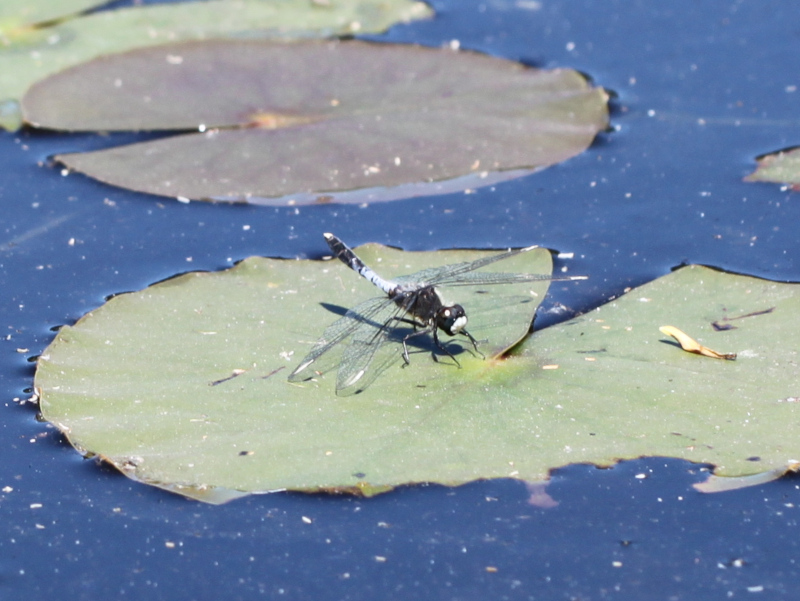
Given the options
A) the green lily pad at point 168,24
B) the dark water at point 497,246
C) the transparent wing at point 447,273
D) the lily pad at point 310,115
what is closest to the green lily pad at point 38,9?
the green lily pad at point 168,24

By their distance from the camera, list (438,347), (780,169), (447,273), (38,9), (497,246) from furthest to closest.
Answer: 1. (38,9)
2. (780,169)
3. (497,246)
4. (447,273)
5. (438,347)

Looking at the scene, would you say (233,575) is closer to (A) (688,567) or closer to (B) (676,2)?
(A) (688,567)

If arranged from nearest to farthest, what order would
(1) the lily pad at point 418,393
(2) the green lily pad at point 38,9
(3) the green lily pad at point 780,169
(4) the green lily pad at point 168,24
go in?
(1) the lily pad at point 418,393 < (3) the green lily pad at point 780,169 < (4) the green lily pad at point 168,24 < (2) the green lily pad at point 38,9

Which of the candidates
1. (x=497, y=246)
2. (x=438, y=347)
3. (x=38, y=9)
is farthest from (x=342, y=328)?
(x=38, y=9)

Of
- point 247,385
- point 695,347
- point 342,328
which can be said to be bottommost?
point 247,385

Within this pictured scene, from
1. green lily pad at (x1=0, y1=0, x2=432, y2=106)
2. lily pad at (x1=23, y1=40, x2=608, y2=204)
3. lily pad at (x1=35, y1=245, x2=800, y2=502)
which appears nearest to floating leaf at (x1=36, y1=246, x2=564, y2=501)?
lily pad at (x1=35, y1=245, x2=800, y2=502)

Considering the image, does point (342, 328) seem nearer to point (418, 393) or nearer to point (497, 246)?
point (418, 393)

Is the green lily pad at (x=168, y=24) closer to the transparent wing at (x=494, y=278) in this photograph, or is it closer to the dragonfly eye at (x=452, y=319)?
the transparent wing at (x=494, y=278)
